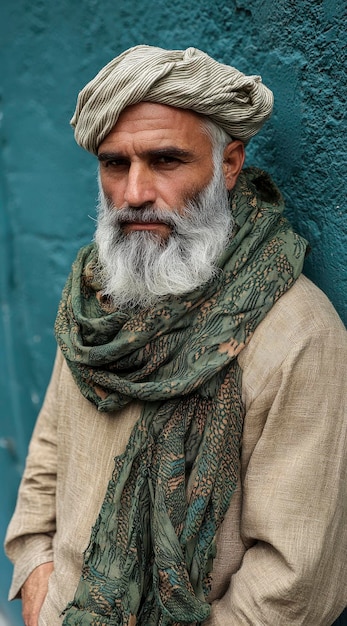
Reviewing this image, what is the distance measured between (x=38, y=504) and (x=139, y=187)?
1237mm

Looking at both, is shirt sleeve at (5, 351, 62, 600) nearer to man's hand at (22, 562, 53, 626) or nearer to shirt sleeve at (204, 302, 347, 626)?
man's hand at (22, 562, 53, 626)

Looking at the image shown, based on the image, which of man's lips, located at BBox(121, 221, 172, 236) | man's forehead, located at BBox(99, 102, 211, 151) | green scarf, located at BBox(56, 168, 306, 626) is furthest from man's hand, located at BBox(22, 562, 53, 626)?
man's forehead, located at BBox(99, 102, 211, 151)

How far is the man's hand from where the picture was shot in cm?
229

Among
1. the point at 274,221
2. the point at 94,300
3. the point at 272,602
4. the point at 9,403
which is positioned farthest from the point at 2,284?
the point at 272,602

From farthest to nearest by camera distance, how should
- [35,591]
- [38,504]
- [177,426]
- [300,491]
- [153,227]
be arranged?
[38,504]
[35,591]
[153,227]
[177,426]
[300,491]

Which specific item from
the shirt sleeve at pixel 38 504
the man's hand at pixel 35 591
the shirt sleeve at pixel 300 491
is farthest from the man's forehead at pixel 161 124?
the man's hand at pixel 35 591

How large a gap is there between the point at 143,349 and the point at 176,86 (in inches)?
28.3

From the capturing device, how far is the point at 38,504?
247 centimetres

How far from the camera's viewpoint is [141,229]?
1.99 m

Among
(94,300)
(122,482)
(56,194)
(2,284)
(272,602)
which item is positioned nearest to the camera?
(272,602)

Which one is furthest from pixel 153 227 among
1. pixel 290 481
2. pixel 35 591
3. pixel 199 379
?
pixel 35 591

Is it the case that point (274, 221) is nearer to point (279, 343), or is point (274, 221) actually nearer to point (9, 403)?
point (279, 343)

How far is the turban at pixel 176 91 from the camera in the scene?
72.6 inches

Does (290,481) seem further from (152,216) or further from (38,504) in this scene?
(38,504)
